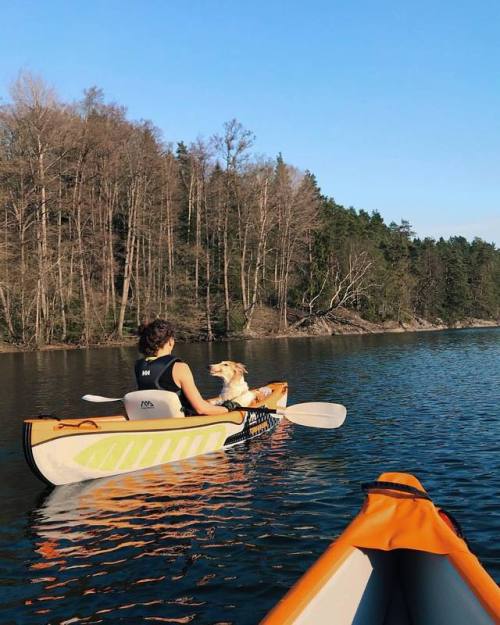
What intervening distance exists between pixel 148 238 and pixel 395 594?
146ft

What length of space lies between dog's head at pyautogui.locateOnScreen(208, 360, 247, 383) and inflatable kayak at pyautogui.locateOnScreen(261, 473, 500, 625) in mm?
5699

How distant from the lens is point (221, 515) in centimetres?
615

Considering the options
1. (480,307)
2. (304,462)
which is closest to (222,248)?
(304,462)

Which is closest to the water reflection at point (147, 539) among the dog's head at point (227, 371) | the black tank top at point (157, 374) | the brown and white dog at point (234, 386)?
the black tank top at point (157, 374)

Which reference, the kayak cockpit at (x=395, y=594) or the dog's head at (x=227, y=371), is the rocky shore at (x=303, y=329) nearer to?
the dog's head at (x=227, y=371)

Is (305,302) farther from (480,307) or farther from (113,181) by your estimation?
(480,307)

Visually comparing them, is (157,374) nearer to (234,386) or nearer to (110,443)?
(110,443)

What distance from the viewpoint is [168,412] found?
7789 mm

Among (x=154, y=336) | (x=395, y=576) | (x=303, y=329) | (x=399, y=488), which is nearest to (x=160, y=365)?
(x=154, y=336)

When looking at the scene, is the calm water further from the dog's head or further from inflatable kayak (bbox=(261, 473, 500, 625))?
the dog's head

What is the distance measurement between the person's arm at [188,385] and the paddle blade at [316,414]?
173 centimetres

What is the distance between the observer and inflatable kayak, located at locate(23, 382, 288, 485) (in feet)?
21.7

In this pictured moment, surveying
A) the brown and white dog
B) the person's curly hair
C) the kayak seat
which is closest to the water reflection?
the kayak seat

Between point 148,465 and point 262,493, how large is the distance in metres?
1.85
